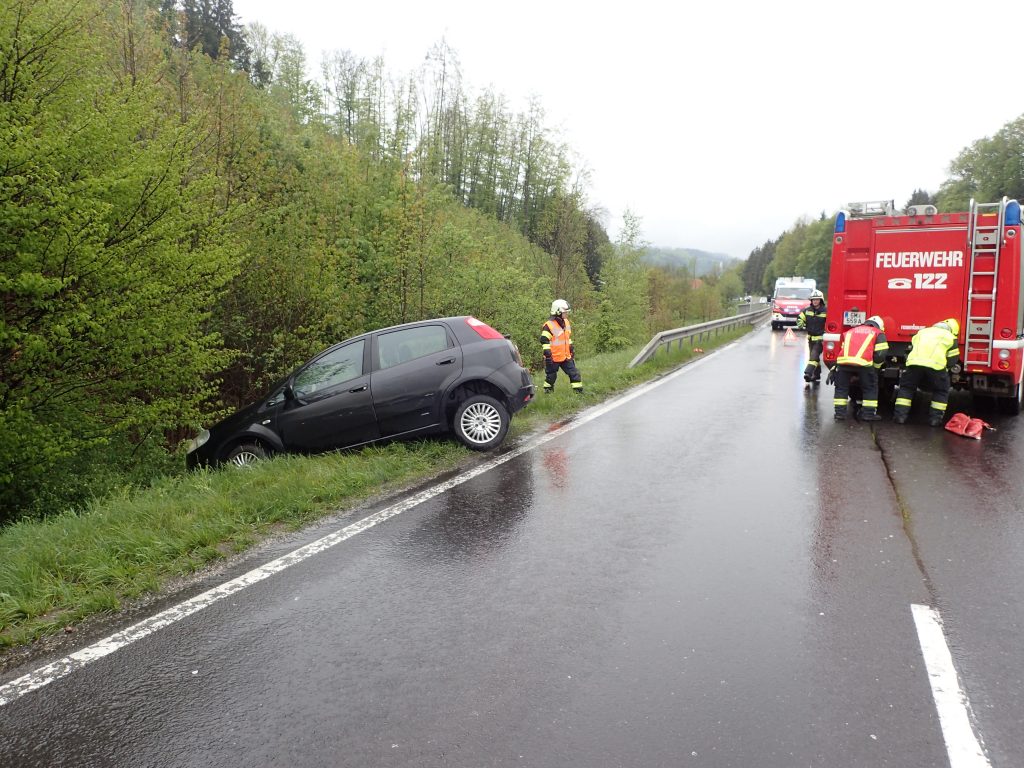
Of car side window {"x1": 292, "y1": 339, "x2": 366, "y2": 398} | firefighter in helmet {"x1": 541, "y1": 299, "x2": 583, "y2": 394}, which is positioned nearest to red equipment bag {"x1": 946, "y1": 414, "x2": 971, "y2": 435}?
firefighter in helmet {"x1": 541, "y1": 299, "x2": 583, "y2": 394}

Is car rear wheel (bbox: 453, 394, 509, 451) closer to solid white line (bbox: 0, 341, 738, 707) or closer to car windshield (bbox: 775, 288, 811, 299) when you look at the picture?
solid white line (bbox: 0, 341, 738, 707)

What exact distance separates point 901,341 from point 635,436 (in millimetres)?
4591

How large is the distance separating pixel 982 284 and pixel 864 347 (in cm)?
177

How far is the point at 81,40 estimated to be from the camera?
8039 mm

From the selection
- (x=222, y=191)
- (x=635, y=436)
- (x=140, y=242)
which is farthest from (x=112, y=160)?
(x=635, y=436)

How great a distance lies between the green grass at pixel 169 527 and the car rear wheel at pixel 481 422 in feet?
0.62

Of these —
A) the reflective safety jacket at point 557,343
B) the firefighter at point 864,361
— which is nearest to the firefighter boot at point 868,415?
the firefighter at point 864,361

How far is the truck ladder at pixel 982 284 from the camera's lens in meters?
9.14

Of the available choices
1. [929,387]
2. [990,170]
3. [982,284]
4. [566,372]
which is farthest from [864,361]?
[990,170]

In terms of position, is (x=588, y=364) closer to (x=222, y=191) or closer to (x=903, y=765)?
(x=222, y=191)

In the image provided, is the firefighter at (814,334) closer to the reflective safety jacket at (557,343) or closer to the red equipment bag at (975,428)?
the red equipment bag at (975,428)

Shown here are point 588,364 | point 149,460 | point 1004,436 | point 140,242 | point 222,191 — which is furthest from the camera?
point 588,364

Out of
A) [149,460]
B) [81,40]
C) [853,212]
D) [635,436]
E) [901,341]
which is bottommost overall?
[149,460]

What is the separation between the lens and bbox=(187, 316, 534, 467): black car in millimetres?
7520
